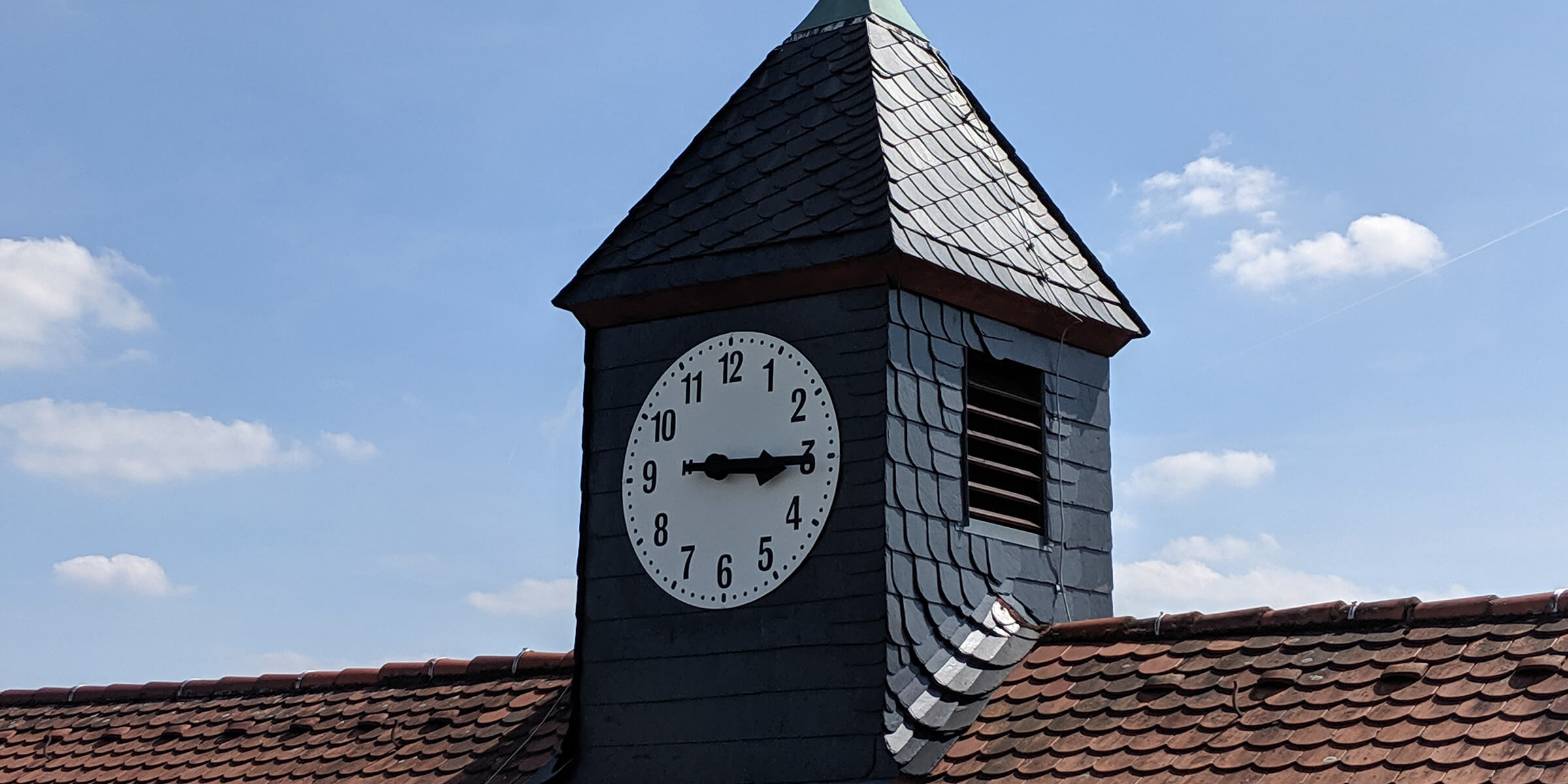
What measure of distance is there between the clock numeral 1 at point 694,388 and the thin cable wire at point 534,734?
1.66 m

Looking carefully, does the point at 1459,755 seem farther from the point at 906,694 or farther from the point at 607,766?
the point at 607,766

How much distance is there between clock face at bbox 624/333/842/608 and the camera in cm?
983

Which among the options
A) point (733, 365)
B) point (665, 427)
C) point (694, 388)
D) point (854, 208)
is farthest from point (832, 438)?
point (854, 208)

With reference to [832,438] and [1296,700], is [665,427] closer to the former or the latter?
[832,438]

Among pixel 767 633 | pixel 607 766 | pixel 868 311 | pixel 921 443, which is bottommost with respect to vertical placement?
→ pixel 607 766

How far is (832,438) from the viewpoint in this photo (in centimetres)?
980

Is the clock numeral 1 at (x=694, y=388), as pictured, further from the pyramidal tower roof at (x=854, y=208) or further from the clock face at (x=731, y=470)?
the pyramidal tower roof at (x=854, y=208)

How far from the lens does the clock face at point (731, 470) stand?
A: 9828mm

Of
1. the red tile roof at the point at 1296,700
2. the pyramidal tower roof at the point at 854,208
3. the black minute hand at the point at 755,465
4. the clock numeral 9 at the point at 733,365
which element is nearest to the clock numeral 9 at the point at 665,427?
the black minute hand at the point at 755,465

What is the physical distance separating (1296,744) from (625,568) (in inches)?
147

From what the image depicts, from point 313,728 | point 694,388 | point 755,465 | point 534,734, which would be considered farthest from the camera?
point 313,728

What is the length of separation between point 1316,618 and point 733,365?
3192 mm

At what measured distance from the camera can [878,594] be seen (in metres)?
9.41

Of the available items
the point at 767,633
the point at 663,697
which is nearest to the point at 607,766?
the point at 663,697
